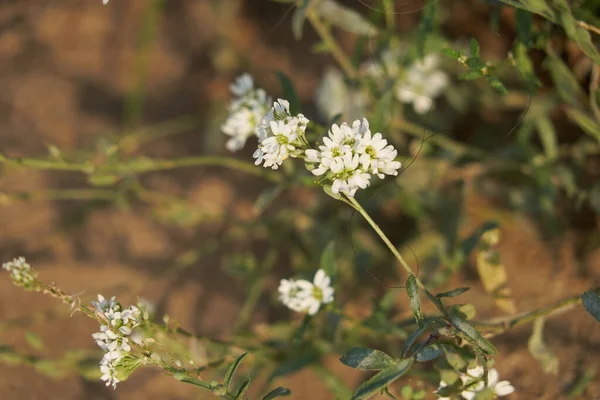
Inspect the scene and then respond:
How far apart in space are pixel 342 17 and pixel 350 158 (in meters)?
0.57

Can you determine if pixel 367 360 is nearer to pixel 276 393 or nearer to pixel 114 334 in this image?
pixel 276 393

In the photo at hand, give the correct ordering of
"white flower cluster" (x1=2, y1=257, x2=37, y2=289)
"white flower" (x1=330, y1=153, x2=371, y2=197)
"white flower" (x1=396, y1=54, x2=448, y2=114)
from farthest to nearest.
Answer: "white flower" (x1=396, y1=54, x2=448, y2=114), "white flower cluster" (x1=2, y1=257, x2=37, y2=289), "white flower" (x1=330, y1=153, x2=371, y2=197)

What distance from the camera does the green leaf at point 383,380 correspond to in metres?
0.77

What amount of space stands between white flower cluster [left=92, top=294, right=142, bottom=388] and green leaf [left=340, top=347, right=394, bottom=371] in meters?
0.29

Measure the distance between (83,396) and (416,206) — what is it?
0.92m

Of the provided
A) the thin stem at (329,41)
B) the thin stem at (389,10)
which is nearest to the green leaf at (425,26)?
the thin stem at (389,10)

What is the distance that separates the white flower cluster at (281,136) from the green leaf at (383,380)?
1.03 ft

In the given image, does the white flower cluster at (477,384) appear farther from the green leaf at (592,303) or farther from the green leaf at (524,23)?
the green leaf at (524,23)

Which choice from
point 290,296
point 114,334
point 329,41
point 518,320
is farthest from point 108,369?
point 329,41

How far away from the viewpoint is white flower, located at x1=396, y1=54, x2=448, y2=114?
4.54 feet

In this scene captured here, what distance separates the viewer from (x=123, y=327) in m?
0.78

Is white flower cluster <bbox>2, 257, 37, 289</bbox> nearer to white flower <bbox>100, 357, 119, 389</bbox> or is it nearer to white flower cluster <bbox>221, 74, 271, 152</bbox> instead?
white flower <bbox>100, 357, 119, 389</bbox>

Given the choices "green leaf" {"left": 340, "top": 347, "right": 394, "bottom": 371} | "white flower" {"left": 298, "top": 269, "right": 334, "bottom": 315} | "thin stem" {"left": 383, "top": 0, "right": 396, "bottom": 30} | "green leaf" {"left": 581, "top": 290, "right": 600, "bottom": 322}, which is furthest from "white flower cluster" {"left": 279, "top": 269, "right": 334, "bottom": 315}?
"thin stem" {"left": 383, "top": 0, "right": 396, "bottom": 30}

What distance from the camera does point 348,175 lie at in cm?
77
